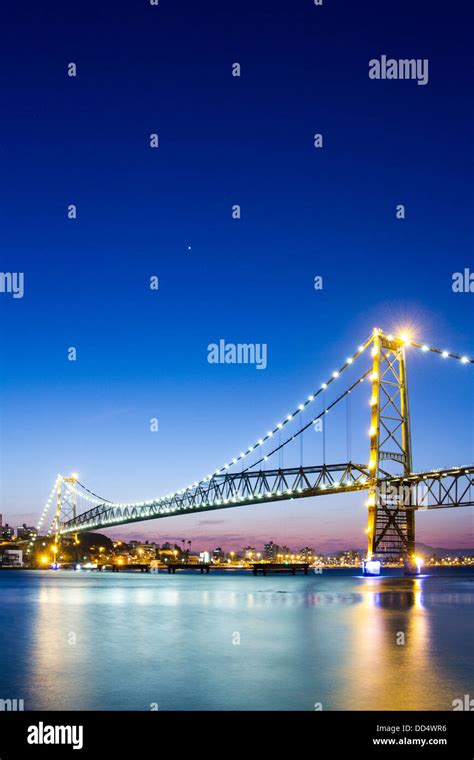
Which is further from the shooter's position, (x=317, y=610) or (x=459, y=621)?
(x=317, y=610)

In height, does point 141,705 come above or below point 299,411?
below

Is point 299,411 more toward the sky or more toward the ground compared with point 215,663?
more toward the sky

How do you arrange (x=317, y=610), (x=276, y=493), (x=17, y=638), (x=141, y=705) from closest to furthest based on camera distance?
(x=141, y=705) < (x=17, y=638) < (x=317, y=610) < (x=276, y=493)

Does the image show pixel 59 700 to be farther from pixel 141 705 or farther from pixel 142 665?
pixel 142 665

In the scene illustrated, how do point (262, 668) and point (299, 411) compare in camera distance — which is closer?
point (262, 668)

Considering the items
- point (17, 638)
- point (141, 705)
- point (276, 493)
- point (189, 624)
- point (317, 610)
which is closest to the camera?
point (141, 705)
